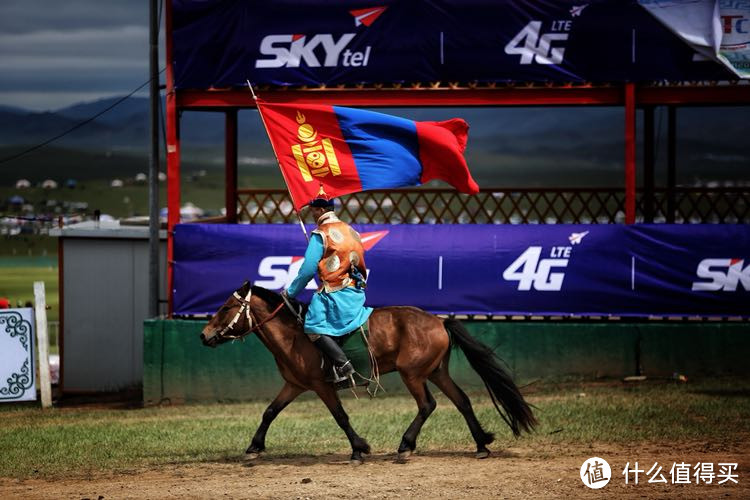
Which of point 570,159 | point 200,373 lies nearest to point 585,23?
point 200,373

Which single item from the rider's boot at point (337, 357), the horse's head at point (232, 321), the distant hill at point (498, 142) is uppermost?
the distant hill at point (498, 142)

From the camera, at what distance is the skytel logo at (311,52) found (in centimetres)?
1809

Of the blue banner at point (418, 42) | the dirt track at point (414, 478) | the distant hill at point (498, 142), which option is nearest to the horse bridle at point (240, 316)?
the dirt track at point (414, 478)

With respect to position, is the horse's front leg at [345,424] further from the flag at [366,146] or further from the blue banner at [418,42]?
the blue banner at [418,42]

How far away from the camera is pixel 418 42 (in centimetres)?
1806

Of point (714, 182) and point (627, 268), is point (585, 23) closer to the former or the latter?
point (627, 268)

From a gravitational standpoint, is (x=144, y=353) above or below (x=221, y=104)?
below

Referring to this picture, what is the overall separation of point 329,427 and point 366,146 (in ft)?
12.0

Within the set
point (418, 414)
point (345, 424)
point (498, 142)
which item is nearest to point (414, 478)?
point (418, 414)

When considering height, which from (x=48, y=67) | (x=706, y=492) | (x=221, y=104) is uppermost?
(x=48, y=67)

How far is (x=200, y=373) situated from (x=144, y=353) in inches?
33.3

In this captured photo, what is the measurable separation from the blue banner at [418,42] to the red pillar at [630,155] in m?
0.26

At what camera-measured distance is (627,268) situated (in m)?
17.9

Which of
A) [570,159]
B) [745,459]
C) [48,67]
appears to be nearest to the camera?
[745,459]
